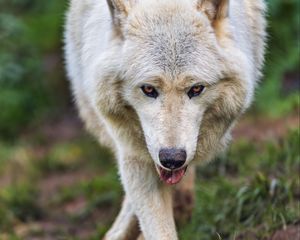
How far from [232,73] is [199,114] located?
31 centimetres

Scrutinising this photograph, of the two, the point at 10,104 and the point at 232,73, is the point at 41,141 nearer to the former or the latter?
the point at 10,104

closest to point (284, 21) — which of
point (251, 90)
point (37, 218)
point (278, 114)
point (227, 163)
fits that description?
point (278, 114)

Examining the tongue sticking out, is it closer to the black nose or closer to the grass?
the black nose

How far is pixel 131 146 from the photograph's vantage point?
17.5 feet

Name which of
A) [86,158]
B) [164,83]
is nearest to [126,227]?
[164,83]

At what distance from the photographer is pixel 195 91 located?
483cm

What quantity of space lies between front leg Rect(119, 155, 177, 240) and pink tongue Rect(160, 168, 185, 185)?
42 cm

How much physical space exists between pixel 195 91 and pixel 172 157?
1.40 feet

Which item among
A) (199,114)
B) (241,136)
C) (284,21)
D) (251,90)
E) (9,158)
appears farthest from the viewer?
(284,21)

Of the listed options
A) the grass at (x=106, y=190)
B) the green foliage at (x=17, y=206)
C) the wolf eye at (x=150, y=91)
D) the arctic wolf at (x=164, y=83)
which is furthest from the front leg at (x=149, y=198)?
the green foliage at (x=17, y=206)

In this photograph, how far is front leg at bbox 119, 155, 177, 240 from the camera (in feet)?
17.8

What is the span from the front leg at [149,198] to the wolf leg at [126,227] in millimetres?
808

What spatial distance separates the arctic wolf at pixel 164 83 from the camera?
4.77 meters

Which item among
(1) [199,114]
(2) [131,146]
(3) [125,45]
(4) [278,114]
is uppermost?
(3) [125,45]
